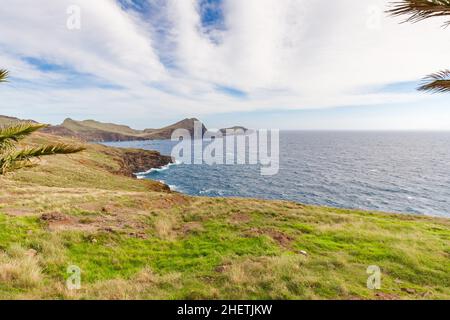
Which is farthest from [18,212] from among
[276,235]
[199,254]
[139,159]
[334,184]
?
[139,159]

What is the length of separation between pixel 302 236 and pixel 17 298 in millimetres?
14384

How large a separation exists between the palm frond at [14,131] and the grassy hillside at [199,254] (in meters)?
4.51

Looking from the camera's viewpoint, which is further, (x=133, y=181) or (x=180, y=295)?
(x=133, y=181)

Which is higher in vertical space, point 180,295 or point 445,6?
point 445,6

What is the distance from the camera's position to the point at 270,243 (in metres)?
14.3

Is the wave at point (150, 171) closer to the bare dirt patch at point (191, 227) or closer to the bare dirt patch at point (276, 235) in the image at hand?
the bare dirt patch at point (191, 227)

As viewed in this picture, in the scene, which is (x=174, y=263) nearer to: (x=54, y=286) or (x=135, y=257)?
(x=135, y=257)

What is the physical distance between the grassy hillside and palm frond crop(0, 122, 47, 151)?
4512mm

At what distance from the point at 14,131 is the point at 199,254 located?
9.50 metres

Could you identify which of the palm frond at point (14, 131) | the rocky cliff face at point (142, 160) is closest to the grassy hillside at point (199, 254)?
the palm frond at point (14, 131)

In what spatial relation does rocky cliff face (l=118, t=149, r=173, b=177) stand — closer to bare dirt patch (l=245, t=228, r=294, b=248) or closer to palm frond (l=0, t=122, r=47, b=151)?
bare dirt patch (l=245, t=228, r=294, b=248)

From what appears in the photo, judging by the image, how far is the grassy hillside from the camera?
854cm

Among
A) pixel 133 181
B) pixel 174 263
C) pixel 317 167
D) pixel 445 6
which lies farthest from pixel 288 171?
pixel 445 6
